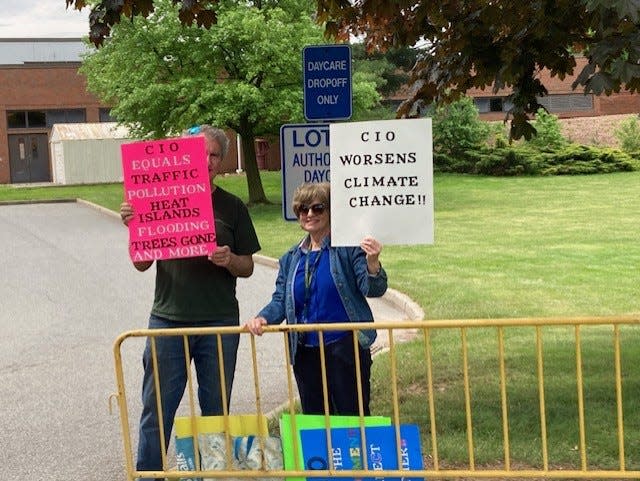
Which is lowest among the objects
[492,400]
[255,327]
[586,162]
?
[586,162]

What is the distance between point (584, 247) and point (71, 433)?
1430 cm

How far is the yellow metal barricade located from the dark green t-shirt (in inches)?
5.6

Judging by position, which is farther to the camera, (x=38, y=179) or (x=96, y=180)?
(x=38, y=179)

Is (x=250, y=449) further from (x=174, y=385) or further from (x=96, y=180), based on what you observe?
(x=96, y=180)

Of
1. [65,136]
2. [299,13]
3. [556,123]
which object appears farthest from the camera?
[65,136]

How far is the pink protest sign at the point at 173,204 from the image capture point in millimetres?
5293

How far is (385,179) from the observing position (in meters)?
5.02

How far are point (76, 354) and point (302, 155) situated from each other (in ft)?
12.6

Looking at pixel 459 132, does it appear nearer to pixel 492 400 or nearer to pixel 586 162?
pixel 586 162

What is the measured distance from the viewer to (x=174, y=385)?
5.64 m

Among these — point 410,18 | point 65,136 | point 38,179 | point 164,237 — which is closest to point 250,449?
point 164,237

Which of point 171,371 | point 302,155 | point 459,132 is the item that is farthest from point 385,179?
point 459,132

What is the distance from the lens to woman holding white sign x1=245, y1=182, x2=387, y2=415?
551cm

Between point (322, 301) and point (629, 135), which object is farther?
point (629, 135)
